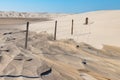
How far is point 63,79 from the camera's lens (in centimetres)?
1105

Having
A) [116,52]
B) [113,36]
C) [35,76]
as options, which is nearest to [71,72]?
[35,76]

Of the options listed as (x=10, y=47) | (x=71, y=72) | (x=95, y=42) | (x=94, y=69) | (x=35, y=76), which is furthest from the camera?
(x=95, y=42)

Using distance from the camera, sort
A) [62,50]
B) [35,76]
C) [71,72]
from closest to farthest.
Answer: [35,76]
[71,72]
[62,50]

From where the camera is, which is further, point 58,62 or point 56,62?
point 58,62

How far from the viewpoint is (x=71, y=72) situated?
1223 centimetres

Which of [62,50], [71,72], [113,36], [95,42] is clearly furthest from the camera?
[113,36]

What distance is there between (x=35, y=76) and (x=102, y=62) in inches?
224

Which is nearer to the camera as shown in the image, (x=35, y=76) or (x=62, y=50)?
(x=35, y=76)

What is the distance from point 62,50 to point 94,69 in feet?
10.8

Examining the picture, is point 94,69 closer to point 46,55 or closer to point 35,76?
point 46,55

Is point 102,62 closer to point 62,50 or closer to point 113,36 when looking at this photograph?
point 62,50

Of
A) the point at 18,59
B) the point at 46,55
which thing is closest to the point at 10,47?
the point at 46,55

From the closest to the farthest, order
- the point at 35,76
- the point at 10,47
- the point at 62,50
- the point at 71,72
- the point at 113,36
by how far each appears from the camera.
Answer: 1. the point at 35,76
2. the point at 71,72
3. the point at 10,47
4. the point at 62,50
5. the point at 113,36

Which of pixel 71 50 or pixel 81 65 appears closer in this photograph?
pixel 81 65
